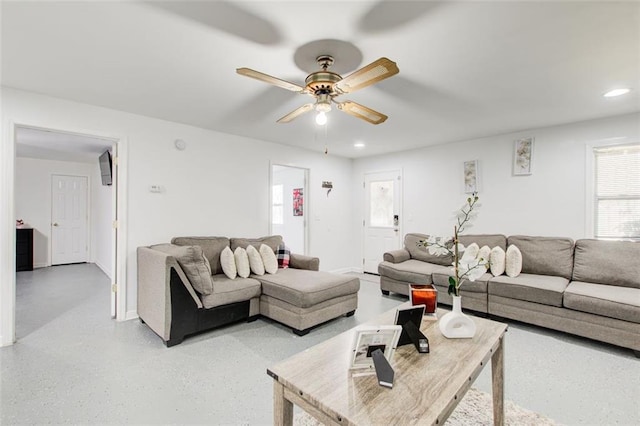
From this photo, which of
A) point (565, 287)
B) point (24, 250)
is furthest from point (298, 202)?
point (24, 250)

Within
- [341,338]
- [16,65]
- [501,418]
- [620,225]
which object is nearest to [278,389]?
[341,338]

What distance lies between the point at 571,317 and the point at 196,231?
4.27 metres

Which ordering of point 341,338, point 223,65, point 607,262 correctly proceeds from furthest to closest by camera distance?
1. point 607,262
2. point 223,65
3. point 341,338

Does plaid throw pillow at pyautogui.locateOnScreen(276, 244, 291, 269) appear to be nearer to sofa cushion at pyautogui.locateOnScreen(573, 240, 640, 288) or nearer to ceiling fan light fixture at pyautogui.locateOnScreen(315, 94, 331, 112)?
ceiling fan light fixture at pyautogui.locateOnScreen(315, 94, 331, 112)

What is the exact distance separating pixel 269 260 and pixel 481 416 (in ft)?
8.51

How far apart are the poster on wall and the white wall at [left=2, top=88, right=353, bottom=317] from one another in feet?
2.82

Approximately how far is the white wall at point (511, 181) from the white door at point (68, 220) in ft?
23.0

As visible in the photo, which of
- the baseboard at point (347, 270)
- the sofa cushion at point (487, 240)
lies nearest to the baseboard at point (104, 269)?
the baseboard at point (347, 270)

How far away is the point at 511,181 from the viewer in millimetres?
4254

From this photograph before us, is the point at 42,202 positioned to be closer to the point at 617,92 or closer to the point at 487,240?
the point at 487,240

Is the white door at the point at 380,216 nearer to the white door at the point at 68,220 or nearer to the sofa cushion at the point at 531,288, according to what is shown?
the sofa cushion at the point at 531,288

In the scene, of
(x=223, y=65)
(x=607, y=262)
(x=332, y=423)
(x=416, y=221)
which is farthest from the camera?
(x=416, y=221)

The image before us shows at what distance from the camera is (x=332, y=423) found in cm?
106

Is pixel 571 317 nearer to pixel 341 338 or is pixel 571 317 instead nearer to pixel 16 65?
pixel 341 338
